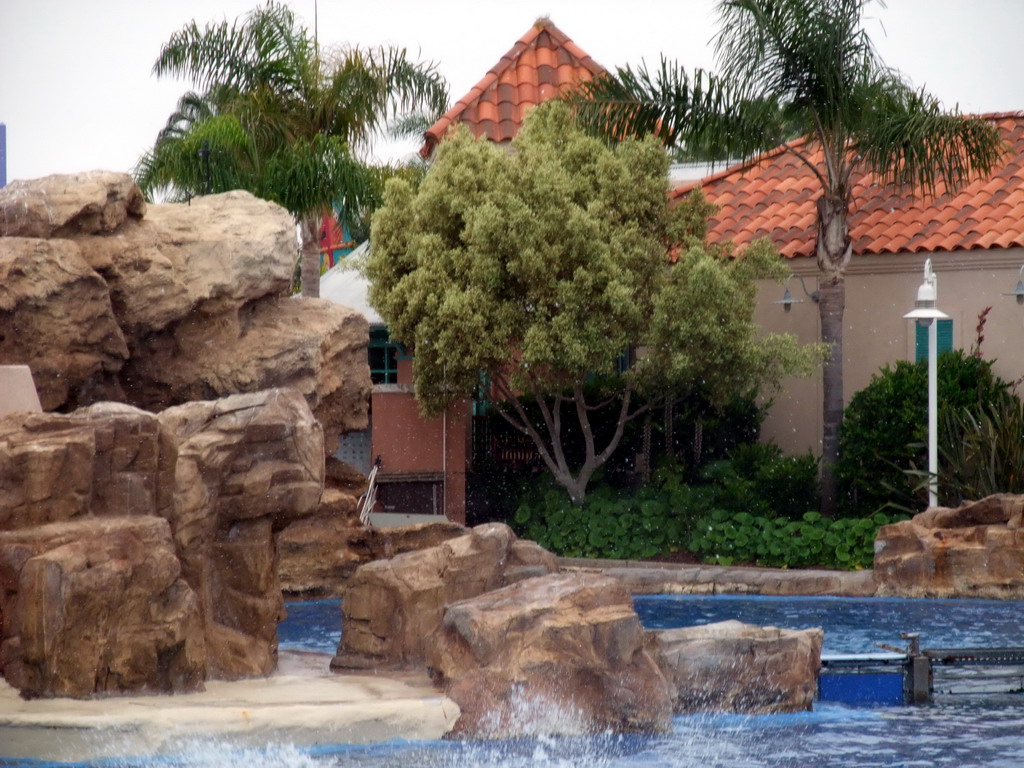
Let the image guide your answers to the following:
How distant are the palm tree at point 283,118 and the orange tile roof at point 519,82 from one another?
1.02 meters

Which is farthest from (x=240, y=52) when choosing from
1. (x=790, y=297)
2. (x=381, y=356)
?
(x=790, y=297)

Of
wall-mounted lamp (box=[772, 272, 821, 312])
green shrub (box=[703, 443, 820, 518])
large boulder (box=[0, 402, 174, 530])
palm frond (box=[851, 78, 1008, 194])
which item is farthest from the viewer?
wall-mounted lamp (box=[772, 272, 821, 312])

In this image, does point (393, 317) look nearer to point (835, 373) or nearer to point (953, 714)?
point (835, 373)

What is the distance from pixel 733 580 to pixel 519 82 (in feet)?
37.7

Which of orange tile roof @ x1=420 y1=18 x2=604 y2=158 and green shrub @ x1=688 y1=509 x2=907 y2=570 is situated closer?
green shrub @ x1=688 y1=509 x2=907 y2=570

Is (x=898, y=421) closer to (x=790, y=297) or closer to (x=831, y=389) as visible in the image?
(x=831, y=389)

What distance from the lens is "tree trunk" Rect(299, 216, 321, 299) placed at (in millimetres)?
21391

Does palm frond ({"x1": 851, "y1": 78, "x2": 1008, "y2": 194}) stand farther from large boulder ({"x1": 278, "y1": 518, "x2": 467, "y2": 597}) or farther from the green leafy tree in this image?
large boulder ({"x1": 278, "y1": 518, "x2": 467, "y2": 597})

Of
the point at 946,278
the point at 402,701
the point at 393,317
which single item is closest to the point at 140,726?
the point at 402,701

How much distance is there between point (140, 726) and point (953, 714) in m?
5.99

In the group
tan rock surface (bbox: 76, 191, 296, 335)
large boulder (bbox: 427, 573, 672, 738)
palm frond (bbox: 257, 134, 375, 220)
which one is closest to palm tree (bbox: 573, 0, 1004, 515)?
palm frond (bbox: 257, 134, 375, 220)

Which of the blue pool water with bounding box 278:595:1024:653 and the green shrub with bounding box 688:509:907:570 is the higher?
the green shrub with bounding box 688:509:907:570

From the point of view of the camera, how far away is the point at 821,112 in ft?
54.8

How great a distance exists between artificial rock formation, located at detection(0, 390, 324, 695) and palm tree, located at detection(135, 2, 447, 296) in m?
9.51
